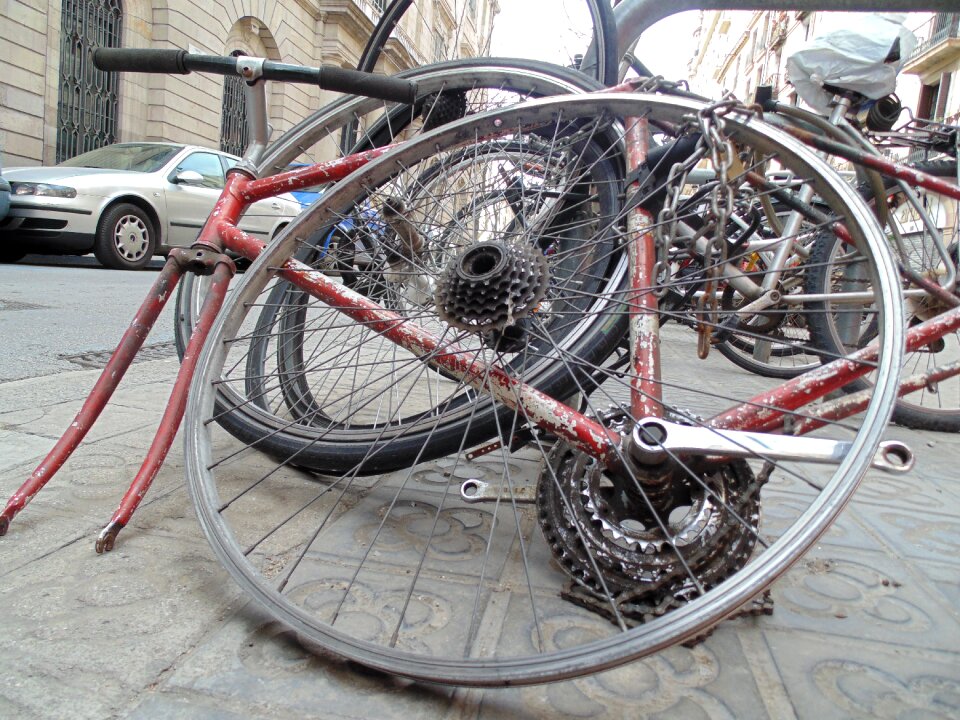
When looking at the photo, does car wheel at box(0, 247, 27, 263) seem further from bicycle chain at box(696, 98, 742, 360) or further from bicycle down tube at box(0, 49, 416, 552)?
bicycle chain at box(696, 98, 742, 360)

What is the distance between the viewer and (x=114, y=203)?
295 inches

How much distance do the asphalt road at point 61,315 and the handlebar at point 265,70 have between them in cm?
135

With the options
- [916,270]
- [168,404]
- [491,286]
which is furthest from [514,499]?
[916,270]

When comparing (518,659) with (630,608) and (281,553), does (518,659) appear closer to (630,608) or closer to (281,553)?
(630,608)

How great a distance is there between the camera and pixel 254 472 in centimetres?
190

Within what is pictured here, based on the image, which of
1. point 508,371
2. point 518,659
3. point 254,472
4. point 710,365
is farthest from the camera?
point 710,365

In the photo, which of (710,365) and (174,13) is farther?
(174,13)

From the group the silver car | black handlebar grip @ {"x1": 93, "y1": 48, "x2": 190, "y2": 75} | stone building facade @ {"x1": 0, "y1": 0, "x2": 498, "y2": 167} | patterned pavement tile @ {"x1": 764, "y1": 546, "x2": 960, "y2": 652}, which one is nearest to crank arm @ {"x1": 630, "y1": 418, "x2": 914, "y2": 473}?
patterned pavement tile @ {"x1": 764, "y1": 546, "x2": 960, "y2": 652}

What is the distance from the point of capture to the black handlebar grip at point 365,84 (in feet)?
5.40

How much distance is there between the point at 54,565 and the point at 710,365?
13.8 feet

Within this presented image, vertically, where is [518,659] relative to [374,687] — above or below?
above

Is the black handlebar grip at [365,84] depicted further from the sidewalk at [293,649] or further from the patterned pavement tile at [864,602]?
the patterned pavement tile at [864,602]

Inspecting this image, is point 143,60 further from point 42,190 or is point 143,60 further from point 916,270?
point 42,190

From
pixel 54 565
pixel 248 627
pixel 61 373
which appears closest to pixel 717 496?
pixel 248 627
